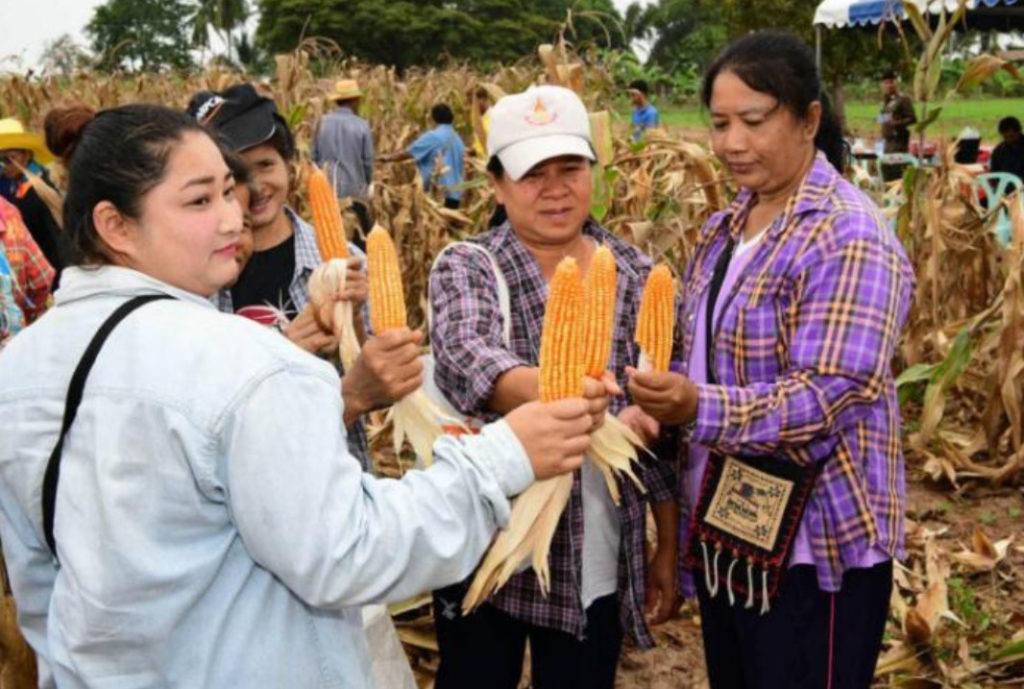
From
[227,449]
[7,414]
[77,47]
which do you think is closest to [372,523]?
[227,449]

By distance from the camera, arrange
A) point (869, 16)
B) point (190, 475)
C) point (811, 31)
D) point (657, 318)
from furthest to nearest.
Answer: point (811, 31) < point (869, 16) < point (657, 318) < point (190, 475)

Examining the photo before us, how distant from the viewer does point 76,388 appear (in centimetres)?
133

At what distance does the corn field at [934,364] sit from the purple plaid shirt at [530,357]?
1.20 meters

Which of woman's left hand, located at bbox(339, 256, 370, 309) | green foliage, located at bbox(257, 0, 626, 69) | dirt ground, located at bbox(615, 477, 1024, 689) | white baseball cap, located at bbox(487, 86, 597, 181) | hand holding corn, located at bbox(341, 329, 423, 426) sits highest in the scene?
green foliage, located at bbox(257, 0, 626, 69)

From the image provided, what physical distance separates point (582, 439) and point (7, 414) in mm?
819

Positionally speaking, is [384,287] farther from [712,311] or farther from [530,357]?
[712,311]

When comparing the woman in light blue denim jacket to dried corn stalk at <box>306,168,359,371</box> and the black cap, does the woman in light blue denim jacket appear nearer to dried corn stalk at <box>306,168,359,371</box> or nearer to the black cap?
dried corn stalk at <box>306,168,359,371</box>

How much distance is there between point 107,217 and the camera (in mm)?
1415

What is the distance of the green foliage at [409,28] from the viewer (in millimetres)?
50469

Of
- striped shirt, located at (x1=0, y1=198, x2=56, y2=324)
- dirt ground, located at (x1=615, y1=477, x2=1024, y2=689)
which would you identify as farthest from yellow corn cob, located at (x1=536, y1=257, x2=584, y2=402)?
striped shirt, located at (x1=0, y1=198, x2=56, y2=324)

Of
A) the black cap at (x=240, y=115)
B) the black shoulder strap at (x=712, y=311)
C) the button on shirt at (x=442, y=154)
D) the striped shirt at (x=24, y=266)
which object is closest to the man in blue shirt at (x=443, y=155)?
the button on shirt at (x=442, y=154)

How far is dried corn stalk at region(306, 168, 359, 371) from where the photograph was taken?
2088mm

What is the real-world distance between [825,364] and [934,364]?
10.9ft

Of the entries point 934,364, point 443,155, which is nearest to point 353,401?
point 934,364
